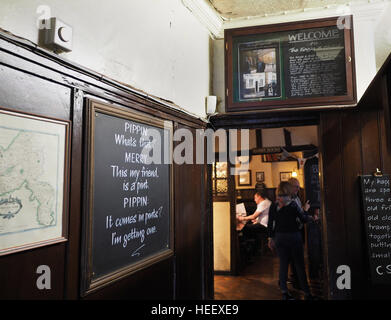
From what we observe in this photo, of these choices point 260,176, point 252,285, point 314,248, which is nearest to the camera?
point 252,285

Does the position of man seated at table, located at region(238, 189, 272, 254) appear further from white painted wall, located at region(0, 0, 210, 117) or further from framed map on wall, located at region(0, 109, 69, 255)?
framed map on wall, located at region(0, 109, 69, 255)

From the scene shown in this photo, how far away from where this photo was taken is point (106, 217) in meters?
1.93

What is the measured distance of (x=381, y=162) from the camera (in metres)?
3.18

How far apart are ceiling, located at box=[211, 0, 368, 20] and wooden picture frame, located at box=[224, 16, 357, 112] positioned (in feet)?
0.56

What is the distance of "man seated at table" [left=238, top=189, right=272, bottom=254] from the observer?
21.2ft

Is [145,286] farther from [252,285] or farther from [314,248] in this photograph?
[314,248]

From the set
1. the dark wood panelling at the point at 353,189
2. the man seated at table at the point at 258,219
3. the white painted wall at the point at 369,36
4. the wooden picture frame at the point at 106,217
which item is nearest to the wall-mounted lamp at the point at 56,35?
the wooden picture frame at the point at 106,217

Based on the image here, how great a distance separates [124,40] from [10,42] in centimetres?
95

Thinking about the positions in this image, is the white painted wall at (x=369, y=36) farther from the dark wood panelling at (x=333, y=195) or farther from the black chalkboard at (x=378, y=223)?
the black chalkboard at (x=378, y=223)

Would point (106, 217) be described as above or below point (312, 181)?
below

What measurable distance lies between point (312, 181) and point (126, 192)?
446 centimetres

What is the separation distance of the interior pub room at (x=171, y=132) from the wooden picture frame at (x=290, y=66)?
0.01 meters

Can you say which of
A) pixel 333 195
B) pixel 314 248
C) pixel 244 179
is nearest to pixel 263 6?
pixel 333 195
